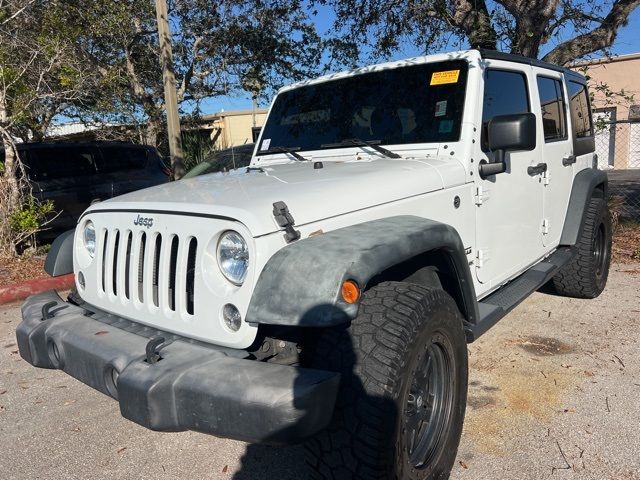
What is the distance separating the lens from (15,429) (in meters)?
3.19

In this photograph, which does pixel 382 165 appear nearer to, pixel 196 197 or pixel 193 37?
pixel 196 197

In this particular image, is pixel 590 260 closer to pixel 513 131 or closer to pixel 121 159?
pixel 513 131

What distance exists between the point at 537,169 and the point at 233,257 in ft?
8.40

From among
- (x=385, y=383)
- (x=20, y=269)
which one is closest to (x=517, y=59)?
(x=385, y=383)

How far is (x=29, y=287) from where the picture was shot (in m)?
6.06

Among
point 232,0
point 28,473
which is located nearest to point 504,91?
point 28,473

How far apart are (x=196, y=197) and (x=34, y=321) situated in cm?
109

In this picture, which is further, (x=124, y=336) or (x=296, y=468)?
(x=296, y=468)

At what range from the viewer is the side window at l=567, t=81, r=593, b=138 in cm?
472

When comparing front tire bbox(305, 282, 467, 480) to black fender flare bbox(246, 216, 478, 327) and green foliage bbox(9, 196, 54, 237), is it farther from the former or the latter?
green foliage bbox(9, 196, 54, 237)

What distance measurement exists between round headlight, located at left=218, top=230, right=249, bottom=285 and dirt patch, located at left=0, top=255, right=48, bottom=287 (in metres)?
5.05

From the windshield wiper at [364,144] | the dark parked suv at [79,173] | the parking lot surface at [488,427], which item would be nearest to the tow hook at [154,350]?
the parking lot surface at [488,427]

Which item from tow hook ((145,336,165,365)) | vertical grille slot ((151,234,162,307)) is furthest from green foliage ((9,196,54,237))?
tow hook ((145,336,165,365))

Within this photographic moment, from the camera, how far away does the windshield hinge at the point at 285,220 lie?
2.12 metres
